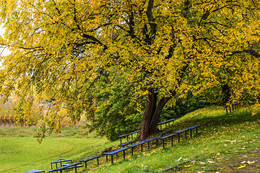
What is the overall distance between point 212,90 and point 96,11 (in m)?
11.4

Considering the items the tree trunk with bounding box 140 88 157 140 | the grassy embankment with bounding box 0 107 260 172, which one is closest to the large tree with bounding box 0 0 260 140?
the grassy embankment with bounding box 0 107 260 172

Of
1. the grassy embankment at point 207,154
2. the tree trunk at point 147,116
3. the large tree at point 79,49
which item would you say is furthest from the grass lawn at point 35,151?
the large tree at point 79,49

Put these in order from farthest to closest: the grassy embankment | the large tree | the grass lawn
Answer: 1. the grass lawn
2. the large tree
3. the grassy embankment

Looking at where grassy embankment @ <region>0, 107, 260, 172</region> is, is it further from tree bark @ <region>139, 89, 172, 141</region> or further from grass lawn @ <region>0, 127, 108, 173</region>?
tree bark @ <region>139, 89, 172, 141</region>

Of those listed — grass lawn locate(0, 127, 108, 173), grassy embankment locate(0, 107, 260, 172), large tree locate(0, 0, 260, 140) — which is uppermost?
large tree locate(0, 0, 260, 140)

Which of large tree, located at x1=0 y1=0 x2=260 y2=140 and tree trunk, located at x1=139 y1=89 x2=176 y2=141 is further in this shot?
tree trunk, located at x1=139 y1=89 x2=176 y2=141

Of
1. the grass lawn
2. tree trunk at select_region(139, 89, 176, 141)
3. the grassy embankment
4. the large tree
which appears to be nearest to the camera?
the grassy embankment

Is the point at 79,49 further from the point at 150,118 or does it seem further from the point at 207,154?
the point at 207,154

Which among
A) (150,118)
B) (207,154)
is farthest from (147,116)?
(207,154)

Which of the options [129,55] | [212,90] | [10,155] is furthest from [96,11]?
[10,155]

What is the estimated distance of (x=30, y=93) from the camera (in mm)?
11211

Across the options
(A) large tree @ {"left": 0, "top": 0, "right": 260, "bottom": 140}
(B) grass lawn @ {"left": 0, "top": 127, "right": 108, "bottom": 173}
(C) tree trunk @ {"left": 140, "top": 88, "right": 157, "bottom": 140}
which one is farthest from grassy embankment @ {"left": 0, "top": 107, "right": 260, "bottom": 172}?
(A) large tree @ {"left": 0, "top": 0, "right": 260, "bottom": 140}

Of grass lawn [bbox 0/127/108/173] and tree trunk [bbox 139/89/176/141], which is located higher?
tree trunk [bbox 139/89/176/141]

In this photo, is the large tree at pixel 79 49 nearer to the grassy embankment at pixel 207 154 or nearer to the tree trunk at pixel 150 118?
the grassy embankment at pixel 207 154
